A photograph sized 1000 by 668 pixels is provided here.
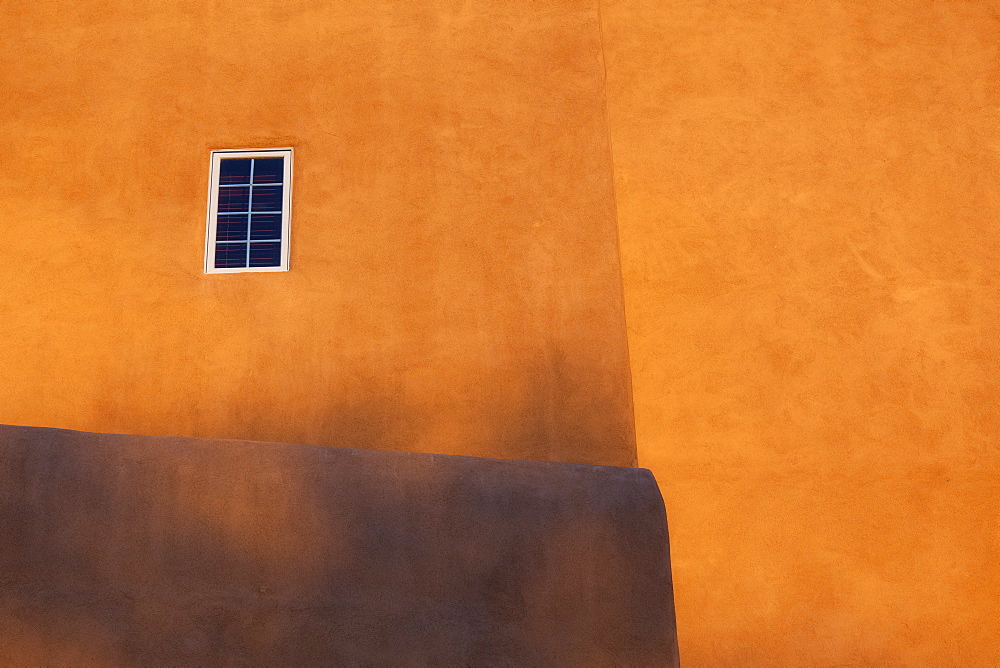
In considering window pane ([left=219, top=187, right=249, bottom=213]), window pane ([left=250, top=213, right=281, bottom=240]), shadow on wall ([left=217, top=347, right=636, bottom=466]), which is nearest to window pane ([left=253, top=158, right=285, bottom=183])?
window pane ([left=219, top=187, right=249, bottom=213])

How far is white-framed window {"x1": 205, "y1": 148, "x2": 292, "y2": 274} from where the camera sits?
7816mm

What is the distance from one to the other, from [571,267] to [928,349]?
2.71 metres

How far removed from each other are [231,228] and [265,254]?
1.14 feet

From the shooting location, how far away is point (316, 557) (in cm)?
440

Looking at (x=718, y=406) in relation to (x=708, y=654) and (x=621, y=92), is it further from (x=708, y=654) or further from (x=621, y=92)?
(x=621, y=92)

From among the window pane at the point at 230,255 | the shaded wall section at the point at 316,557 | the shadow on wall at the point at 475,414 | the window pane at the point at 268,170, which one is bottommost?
the shaded wall section at the point at 316,557

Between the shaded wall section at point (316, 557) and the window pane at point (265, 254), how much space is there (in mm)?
3482

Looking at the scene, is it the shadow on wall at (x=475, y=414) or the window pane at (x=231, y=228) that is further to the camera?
the window pane at (x=231, y=228)

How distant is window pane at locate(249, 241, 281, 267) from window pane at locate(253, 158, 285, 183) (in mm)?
527

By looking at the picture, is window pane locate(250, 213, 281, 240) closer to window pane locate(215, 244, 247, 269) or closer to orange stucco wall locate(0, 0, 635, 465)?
window pane locate(215, 244, 247, 269)

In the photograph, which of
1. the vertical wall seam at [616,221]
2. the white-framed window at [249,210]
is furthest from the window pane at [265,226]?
the vertical wall seam at [616,221]

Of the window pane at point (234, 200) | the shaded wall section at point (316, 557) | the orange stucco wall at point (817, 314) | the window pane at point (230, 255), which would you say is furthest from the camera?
the window pane at point (234, 200)

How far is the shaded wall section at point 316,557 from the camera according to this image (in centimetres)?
413

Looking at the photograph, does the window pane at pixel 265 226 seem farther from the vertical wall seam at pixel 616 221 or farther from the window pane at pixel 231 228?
the vertical wall seam at pixel 616 221
